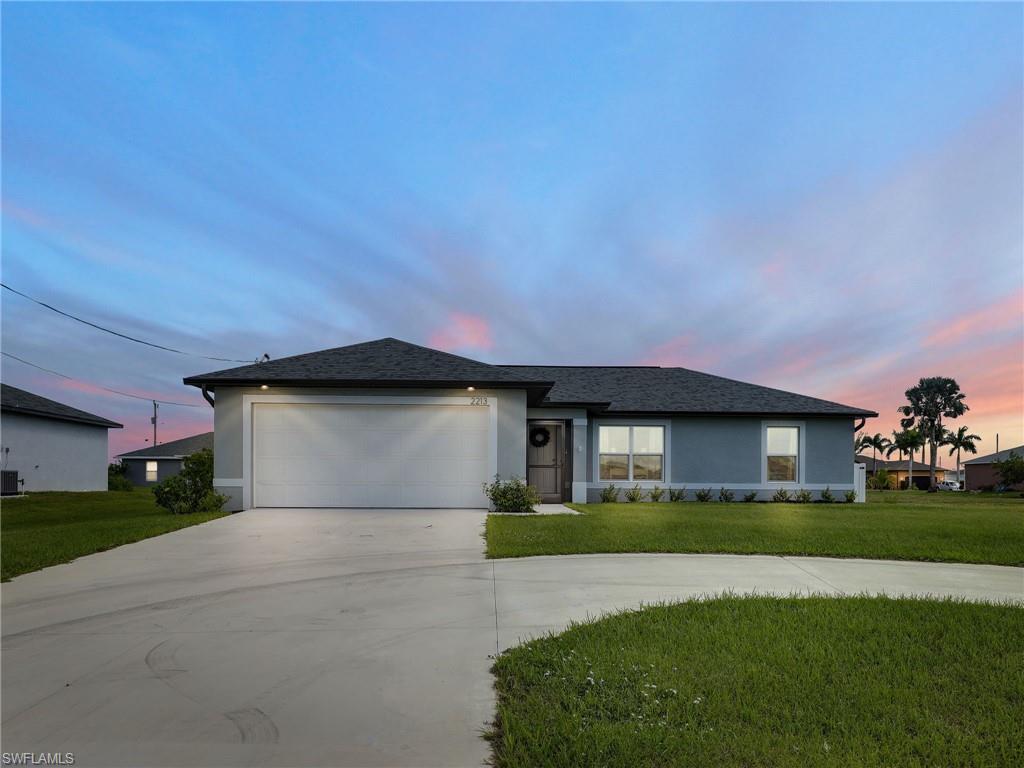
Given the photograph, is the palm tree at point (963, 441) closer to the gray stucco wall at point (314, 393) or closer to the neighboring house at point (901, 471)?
the neighboring house at point (901, 471)

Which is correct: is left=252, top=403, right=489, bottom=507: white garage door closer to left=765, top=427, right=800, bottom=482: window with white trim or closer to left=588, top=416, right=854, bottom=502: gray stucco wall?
left=588, top=416, right=854, bottom=502: gray stucco wall

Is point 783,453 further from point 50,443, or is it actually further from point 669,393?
point 50,443

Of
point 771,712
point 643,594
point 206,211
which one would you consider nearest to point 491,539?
point 643,594

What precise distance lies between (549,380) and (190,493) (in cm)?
1087

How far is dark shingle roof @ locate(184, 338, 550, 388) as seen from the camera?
13.4 m

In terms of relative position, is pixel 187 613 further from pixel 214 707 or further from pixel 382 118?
pixel 382 118

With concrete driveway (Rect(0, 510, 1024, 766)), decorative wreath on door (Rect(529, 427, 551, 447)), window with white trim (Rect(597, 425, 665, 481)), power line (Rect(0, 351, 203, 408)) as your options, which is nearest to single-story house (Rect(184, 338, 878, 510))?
decorative wreath on door (Rect(529, 427, 551, 447))

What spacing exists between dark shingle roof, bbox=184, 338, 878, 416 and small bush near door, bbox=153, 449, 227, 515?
6.82 ft

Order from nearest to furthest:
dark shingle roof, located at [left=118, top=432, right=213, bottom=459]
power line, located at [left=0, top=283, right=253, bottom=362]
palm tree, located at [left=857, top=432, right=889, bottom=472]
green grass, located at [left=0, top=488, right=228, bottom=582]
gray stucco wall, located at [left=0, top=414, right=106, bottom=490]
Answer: green grass, located at [left=0, top=488, right=228, bottom=582] < power line, located at [left=0, top=283, right=253, bottom=362] < gray stucco wall, located at [left=0, top=414, right=106, bottom=490] < dark shingle roof, located at [left=118, top=432, right=213, bottom=459] < palm tree, located at [left=857, top=432, right=889, bottom=472]

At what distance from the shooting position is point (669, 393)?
19328 mm

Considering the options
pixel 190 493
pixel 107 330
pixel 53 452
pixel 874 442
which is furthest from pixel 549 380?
pixel 874 442

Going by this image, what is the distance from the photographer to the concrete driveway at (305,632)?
9.95 feet

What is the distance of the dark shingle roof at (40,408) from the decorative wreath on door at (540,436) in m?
20.9

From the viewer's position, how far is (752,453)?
18.1 metres
